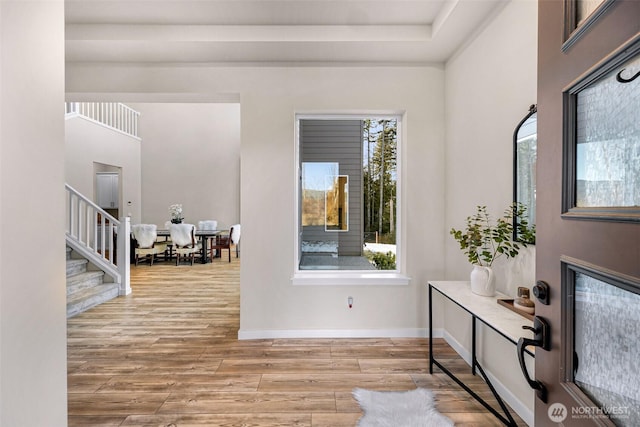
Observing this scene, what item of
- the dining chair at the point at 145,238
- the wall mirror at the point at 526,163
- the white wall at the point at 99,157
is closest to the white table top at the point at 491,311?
the wall mirror at the point at 526,163

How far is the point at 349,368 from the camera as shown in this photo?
98.3 inches

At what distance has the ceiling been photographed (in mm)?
2445

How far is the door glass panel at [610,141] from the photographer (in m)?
0.64

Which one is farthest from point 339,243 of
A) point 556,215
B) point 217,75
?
point 556,215

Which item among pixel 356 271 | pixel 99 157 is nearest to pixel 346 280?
pixel 356 271

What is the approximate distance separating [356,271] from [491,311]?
5.17 ft

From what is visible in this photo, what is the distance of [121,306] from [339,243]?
3.04 meters

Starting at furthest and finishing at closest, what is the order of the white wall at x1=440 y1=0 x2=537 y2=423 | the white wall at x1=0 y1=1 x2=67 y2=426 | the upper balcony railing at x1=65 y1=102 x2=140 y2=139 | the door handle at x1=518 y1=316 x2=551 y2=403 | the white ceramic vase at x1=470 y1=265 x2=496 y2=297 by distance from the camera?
1. the upper balcony railing at x1=65 y1=102 x2=140 y2=139
2. the white ceramic vase at x1=470 y1=265 x2=496 y2=297
3. the white wall at x1=440 y1=0 x2=537 y2=423
4. the white wall at x1=0 y1=1 x2=67 y2=426
5. the door handle at x1=518 y1=316 x2=551 y2=403

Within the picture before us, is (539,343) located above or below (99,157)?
below

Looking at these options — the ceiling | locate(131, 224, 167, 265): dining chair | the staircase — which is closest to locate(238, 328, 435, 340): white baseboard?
the staircase

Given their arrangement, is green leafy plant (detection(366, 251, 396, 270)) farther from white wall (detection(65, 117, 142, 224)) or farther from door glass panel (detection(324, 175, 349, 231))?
white wall (detection(65, 117, 142, 224))

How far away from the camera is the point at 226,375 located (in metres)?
2.41

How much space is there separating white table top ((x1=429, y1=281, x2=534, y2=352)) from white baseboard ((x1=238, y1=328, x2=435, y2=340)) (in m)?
0.92

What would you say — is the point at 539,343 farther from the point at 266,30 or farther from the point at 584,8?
the point at 266,30
